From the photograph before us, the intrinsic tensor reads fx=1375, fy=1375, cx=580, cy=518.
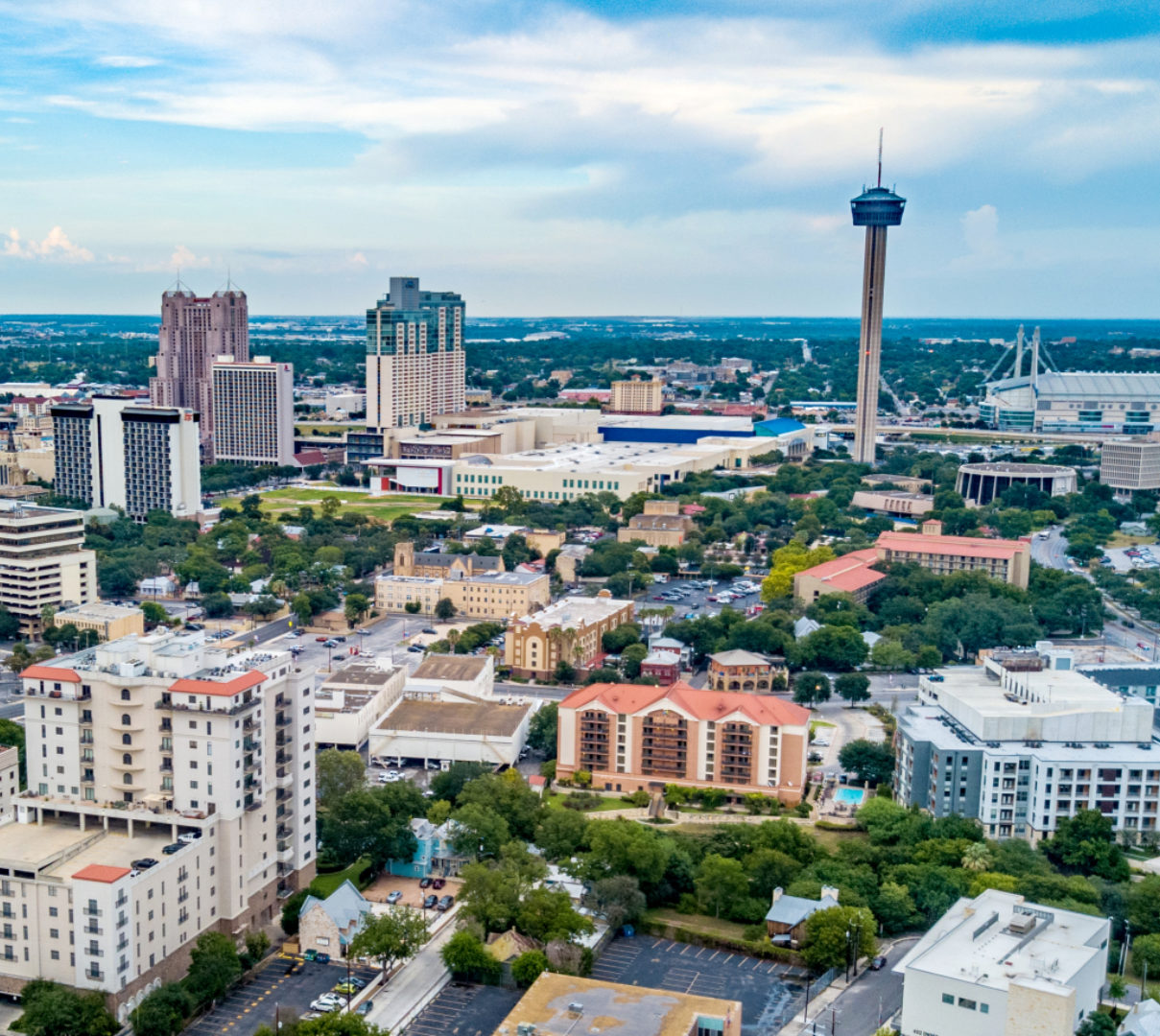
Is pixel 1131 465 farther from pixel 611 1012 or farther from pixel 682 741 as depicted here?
pixel 611 1012

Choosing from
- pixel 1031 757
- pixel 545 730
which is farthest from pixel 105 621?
pixel 1031 757

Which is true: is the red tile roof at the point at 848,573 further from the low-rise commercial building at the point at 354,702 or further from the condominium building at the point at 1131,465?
the condominium building at the point at 1131,465

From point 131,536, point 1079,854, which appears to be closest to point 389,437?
point 131,536

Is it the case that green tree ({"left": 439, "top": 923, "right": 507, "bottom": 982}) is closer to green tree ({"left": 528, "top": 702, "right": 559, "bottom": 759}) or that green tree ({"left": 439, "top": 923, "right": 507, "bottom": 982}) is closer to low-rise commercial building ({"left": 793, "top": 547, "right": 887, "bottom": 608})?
green tree ({"left": 528, "top": 702, "right": 559, "bottom": 759})

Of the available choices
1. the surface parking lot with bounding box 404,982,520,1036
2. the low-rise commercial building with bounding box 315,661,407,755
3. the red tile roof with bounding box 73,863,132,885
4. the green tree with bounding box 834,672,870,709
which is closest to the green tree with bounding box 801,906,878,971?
the surface parking lot with bounding box 404,982,520,1036

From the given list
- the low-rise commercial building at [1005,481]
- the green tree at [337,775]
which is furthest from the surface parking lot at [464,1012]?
the low-rise commercial building at [1005,481]

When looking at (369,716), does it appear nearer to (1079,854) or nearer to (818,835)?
(818,835)
